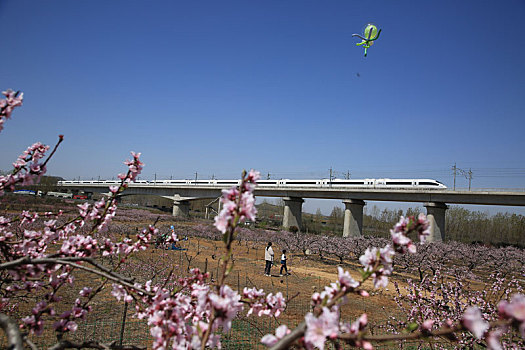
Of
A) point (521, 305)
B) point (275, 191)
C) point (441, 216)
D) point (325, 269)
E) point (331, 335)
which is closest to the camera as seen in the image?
point (521, 305)

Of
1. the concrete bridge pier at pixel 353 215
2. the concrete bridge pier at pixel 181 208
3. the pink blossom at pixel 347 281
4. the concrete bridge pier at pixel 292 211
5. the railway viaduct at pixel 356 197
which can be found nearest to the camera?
the pink blossom at pixel 347 281

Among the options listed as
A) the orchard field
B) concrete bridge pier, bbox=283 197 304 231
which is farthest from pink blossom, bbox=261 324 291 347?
concrete bridge pier, bbox=283 197 304 231

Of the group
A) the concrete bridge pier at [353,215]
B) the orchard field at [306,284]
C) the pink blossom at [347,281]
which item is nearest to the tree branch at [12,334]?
the orchard field at [306,284]

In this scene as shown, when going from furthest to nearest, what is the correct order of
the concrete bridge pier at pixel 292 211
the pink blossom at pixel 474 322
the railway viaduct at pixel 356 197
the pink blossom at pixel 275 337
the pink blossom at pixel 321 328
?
the concrete bridge pier at pixel 292 211 → the railway viaduct at pixel 356 197 → the pink blossom at pixel 275 337 → the pink blossom at pixel 321 328 → the pink blossom at pixel 474 322

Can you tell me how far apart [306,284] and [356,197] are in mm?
26183

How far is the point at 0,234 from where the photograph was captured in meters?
3.44

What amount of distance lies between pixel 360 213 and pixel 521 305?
140 feet

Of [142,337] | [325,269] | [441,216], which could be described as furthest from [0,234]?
[441,216]

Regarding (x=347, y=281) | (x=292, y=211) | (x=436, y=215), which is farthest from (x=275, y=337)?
(x=292, y=211)

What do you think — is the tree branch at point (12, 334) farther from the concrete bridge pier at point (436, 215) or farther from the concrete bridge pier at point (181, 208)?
the concrete bridge pier at point (181, 208)

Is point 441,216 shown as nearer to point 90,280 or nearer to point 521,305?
point 90,280

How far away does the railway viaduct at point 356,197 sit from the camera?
32.3m

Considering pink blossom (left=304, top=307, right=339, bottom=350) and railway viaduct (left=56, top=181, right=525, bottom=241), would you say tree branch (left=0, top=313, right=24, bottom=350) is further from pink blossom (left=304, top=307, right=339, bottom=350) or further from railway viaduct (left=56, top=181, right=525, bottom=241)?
railway viaduct (left=56, top=181, right=525, bottom=241)

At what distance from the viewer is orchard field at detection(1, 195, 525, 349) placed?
6.76 meters
